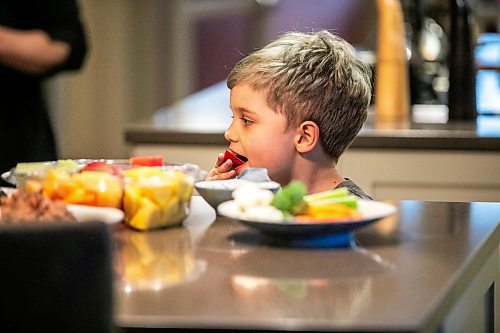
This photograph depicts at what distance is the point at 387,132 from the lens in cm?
Result: 287

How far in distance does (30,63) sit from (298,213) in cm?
167

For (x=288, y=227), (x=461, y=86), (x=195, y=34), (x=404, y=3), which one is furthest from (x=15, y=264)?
(x=195, y=34)

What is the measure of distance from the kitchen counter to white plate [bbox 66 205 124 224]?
4cm

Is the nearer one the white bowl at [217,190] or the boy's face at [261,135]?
A: the white bowl at [217,190]

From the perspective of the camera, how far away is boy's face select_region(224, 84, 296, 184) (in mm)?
1937

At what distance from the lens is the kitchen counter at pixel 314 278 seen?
3.27ft

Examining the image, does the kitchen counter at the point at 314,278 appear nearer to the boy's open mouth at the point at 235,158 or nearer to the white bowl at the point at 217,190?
the white bowl at the point at 217,190

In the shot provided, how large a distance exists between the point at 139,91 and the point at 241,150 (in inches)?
166

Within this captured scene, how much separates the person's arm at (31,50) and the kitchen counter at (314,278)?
54.8 inches

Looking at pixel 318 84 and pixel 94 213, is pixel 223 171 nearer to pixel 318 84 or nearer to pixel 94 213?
pixel 318 84

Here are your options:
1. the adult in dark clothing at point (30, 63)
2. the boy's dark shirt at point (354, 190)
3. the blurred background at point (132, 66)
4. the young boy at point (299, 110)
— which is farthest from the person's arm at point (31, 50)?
the blurred background at point (132, 66)

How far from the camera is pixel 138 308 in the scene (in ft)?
3.38

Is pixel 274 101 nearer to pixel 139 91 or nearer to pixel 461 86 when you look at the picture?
pixel 461 86

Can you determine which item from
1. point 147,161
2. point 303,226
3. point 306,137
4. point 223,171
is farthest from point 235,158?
point 303,226
